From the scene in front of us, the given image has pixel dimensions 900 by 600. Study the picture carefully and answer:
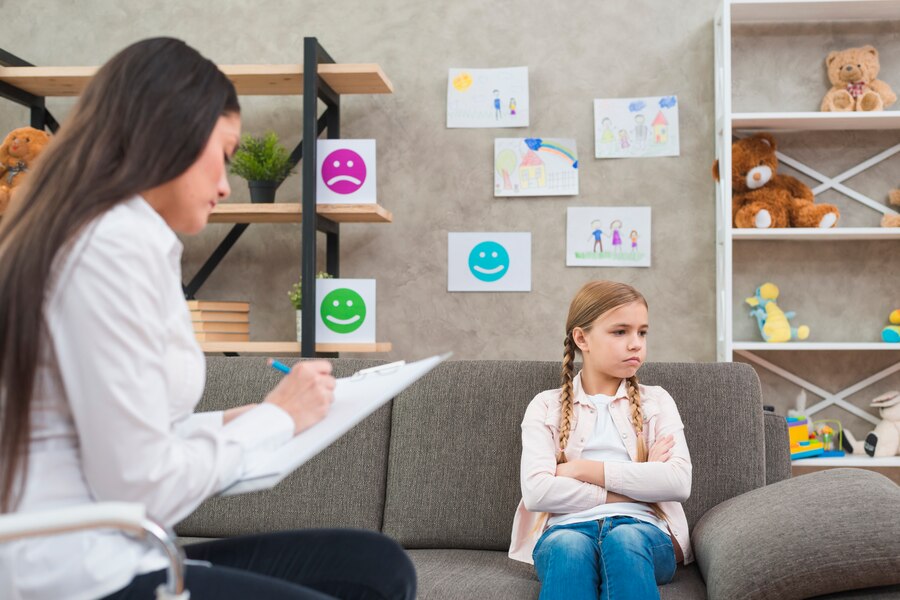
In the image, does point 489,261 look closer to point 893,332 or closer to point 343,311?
point 343,311

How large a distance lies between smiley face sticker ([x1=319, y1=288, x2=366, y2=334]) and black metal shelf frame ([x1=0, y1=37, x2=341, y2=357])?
6 cm

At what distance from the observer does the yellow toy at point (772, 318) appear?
127 inches

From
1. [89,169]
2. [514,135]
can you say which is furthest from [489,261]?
[89,169]

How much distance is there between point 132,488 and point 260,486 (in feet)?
0.44

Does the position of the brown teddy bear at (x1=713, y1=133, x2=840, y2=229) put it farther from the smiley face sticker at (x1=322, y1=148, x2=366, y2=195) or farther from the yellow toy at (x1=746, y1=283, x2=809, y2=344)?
the smiley face sticker at (x1=322, y1=148, x2=366, y2=195)

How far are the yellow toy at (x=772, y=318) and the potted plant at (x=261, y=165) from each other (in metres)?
1.79

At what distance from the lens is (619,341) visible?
196 centimetres

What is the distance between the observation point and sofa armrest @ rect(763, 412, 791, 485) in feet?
6.84

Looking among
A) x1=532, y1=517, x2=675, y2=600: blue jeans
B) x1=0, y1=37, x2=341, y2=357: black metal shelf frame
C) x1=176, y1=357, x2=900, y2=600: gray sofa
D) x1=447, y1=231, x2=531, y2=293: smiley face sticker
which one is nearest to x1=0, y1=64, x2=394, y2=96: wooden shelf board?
x1=0, y1=37, x2=341, y2=357: black metal shelf frame

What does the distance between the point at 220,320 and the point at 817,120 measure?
221 cm

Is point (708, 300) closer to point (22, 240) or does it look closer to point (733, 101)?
point (733, 101)

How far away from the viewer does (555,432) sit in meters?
1.95

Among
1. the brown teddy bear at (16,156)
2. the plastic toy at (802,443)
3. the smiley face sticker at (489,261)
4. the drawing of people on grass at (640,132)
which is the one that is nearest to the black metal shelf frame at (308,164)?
the brown teddy bear at (16,156)

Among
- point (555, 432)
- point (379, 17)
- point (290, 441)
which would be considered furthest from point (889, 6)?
point (290, 441)
